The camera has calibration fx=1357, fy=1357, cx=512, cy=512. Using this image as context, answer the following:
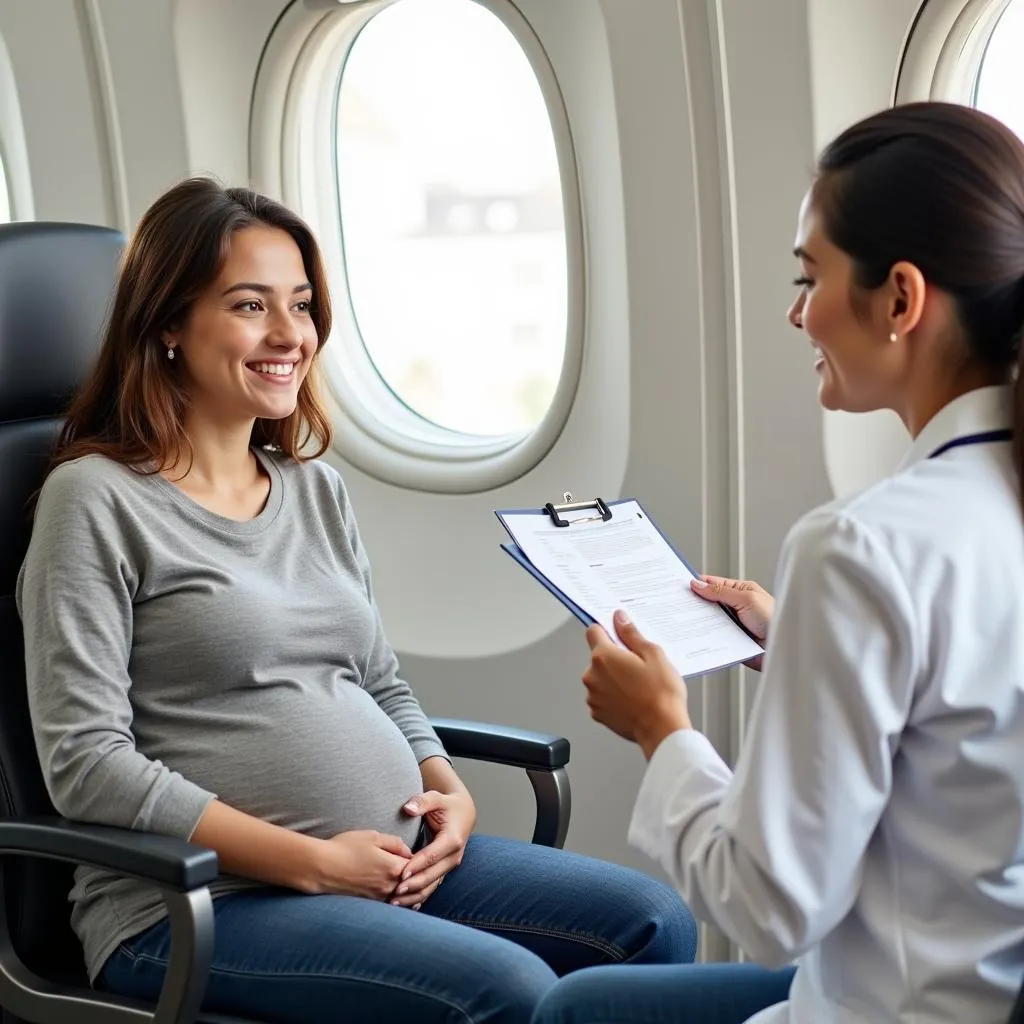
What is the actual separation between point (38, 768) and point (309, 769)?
352 millimetres

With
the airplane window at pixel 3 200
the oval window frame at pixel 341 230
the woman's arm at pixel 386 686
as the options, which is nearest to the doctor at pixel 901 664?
the woman's arm at pixel 386 686

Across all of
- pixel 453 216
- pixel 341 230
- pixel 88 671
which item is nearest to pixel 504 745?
pixel 88 671

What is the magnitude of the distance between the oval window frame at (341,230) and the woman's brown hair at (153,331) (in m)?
0.85

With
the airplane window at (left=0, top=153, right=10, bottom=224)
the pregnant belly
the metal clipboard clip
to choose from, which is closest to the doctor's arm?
the metal clipboard clip

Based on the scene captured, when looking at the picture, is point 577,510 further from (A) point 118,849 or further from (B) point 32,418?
(B) point 32,418

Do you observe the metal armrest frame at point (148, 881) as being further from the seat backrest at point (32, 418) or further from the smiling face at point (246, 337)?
the smiling face at point (246, 337)

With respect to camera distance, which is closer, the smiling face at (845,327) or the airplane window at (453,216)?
the smiling face at (845,327)

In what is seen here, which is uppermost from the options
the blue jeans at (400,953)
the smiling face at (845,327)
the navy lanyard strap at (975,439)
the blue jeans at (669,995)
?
the smiling face at (845,327)

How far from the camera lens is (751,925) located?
1.02 metres

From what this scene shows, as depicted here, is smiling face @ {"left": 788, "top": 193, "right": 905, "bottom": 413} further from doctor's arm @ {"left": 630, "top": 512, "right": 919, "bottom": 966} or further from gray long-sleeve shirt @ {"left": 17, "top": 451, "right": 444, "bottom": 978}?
gray long-sleeve shirt @ {"left": 17, "top": 451, "right": 444, "bottom": 978}

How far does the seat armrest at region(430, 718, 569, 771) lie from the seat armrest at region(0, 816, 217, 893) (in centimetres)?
58

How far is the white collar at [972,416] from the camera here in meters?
1.08

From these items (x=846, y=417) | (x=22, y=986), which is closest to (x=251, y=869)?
(x=22, y=986)

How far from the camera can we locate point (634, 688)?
4.12 feet
